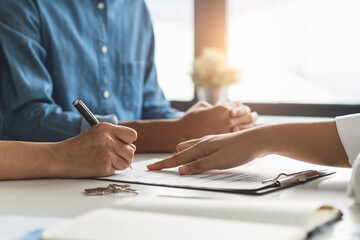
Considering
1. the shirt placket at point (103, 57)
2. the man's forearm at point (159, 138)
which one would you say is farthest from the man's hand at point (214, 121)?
the shirt placket at point (103, 57)

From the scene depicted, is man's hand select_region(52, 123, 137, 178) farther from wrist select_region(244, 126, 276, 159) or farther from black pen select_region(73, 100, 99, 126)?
wrist select_region(244, 126, 276, 159)

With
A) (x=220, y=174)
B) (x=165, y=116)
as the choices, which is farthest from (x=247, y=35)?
(x=220, y=174)

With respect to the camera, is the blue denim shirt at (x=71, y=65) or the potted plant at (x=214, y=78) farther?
the potted plant at (x=214, y=78)

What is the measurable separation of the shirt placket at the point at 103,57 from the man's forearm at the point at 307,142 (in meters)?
0.79

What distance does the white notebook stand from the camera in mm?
570

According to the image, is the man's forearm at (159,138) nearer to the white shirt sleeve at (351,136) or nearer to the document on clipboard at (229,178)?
the document on clipboard at (229,178)

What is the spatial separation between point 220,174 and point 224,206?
16.5 inches

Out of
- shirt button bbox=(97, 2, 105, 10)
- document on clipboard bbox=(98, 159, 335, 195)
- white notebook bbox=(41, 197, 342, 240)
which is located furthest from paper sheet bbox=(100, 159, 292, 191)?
shirt button bbox=(97, 2, 105, 10)

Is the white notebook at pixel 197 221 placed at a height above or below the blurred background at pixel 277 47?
above

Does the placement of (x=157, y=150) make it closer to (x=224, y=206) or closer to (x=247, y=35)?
(x=224, y=206)

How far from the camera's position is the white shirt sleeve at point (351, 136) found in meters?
1.07

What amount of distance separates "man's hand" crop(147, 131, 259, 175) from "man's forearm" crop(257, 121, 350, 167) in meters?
0.03

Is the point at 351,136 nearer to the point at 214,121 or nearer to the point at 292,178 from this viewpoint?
the point at 292,178

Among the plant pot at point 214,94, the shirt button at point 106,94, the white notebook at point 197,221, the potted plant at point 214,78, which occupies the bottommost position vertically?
the plant pot at point 214,94
